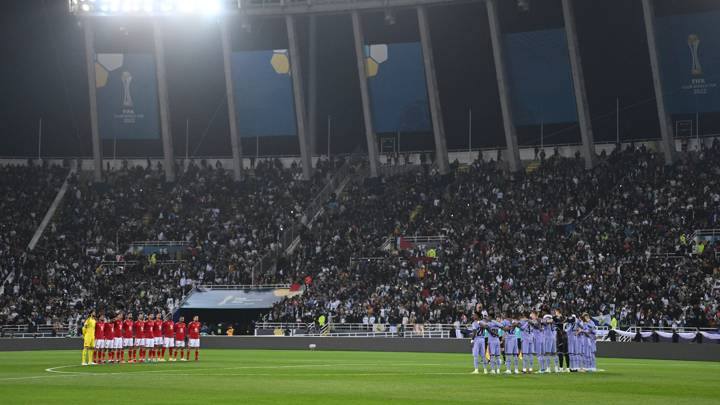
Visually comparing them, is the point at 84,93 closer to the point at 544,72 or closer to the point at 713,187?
the point at 544,72

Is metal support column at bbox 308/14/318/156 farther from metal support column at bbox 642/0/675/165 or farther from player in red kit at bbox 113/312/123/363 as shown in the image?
player in red kit at bbox 113/312/123/363

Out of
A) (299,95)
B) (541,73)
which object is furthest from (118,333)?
(541,73)

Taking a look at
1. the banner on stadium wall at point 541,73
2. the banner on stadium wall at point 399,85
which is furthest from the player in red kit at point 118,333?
the banner on stadium wall at point 541,73

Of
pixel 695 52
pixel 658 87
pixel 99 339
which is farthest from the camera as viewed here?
pixel 695 52

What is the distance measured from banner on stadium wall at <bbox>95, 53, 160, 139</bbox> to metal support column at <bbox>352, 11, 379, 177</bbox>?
13.8 meters

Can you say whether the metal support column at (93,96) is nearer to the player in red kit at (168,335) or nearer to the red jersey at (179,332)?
the red jersey at (179,332)

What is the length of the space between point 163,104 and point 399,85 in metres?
15.3

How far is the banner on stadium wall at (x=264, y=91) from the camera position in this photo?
70625 mm

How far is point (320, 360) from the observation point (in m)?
42.8

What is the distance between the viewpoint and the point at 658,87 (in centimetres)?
5912

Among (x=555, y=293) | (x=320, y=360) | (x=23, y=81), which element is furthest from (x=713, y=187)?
(x=23, y=81)

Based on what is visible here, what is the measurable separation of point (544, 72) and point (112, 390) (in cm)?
4364

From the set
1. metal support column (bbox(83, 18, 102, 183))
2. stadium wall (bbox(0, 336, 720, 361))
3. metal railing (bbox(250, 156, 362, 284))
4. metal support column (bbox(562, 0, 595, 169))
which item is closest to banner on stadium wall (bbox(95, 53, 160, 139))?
metal support column (bbox(83, 18, 102, 183))

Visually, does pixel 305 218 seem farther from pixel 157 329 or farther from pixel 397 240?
pixel 157 329
